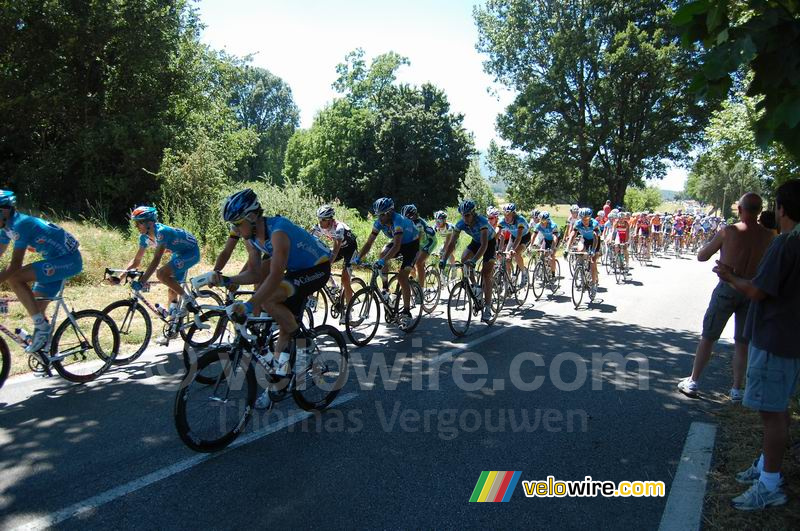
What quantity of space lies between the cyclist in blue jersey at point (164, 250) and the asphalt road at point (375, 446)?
35.4 inches

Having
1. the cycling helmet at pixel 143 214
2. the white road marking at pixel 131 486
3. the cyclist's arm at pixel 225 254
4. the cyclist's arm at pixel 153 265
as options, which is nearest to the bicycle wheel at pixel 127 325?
the cyclist's arm at pixel 153 265

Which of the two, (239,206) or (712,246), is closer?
(239,206)

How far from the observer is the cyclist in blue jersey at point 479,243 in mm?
8453

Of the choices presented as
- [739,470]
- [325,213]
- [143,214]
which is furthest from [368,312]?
[739,470]

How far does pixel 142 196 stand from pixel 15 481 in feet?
66.1

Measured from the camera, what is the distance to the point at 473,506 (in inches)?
139

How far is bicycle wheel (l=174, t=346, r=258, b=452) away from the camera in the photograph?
4023mm

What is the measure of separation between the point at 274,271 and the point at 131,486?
1.87 metres

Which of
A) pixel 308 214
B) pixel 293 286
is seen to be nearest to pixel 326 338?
pixel 293 286

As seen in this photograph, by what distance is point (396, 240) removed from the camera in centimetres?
796

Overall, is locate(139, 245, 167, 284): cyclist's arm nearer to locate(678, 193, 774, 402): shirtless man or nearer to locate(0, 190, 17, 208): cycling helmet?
locate(0, 190, 17, 208): cycling helmet

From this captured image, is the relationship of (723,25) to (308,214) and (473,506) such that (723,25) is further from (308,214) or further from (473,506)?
(308,214)

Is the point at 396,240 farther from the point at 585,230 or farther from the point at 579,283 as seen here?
the point at 585,230

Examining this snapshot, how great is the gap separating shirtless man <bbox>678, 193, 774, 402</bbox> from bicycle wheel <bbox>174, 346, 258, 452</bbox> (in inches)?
177
